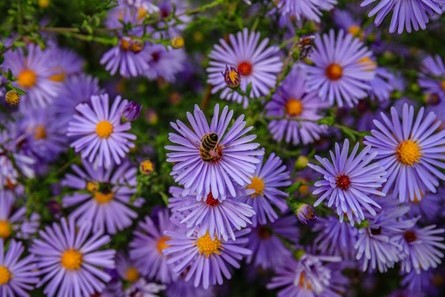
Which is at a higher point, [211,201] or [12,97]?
[12,97]

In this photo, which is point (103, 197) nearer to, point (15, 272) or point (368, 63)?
point (15, 272)

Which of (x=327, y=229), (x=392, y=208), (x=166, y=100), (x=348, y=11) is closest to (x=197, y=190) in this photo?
(x=327, y=229)

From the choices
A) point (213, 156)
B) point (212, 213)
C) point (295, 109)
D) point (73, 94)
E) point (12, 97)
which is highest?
point (73, 94)

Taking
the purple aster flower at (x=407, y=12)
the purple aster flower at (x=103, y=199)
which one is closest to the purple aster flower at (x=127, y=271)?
the purple aster flower at (x=103, y=199)

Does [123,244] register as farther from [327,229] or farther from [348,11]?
[348,11]

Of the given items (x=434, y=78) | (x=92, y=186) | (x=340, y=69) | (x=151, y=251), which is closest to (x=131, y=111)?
(x=92, y=186)
